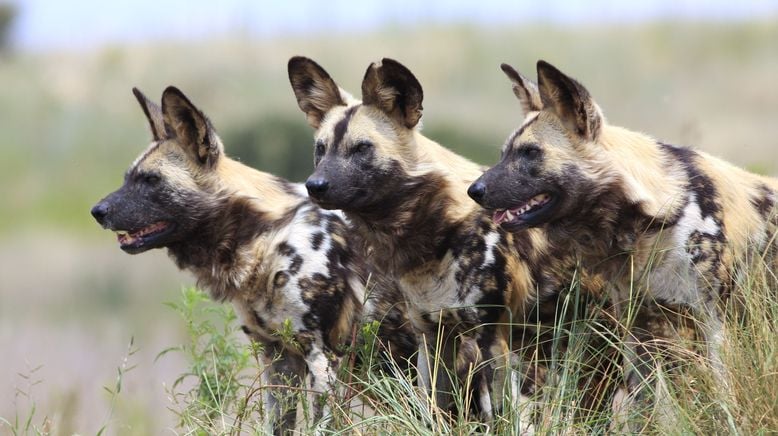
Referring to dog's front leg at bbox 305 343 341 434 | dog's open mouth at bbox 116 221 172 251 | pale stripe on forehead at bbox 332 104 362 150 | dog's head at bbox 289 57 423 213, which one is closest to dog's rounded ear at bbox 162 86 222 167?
dog's open mouth at bbox 116 221 172 251

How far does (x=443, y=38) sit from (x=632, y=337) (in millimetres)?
15086

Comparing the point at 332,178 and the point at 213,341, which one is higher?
the point at 332,178

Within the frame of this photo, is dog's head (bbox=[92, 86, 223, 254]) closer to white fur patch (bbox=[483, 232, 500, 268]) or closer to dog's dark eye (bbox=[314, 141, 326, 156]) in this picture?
dog's dark eye (bbox=[314, 141, 326, 156])

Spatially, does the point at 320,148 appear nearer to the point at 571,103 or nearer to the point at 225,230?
the point at 225,230

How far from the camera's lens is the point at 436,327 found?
217 inches

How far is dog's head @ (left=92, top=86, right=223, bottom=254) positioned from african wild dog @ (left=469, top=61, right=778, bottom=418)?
1547 mm

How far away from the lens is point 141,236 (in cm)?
609

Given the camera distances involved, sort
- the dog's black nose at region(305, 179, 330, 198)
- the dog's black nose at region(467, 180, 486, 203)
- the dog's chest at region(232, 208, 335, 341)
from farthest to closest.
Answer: the dog's chest at region(232, 208, 335, 341)
the dog's black nose at region(305, 179, 330, 198)
the dog's black nose at region(467, 180, 486, 203)

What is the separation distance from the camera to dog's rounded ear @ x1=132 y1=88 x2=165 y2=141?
20.9 feet

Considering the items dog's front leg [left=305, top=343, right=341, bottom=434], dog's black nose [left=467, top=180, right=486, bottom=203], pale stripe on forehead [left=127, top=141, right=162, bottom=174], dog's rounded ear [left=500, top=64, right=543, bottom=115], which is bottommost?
dog's front leg [left=305, top=343, right=341, bottom=434]

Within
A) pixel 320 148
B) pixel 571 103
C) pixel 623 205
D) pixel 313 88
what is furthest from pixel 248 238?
pixel 623 205

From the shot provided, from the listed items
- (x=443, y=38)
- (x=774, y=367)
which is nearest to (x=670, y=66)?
(x=443, y=38)

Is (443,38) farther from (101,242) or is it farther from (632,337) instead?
(632,337)

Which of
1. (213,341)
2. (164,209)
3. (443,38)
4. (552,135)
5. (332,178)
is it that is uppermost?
(552,135)
